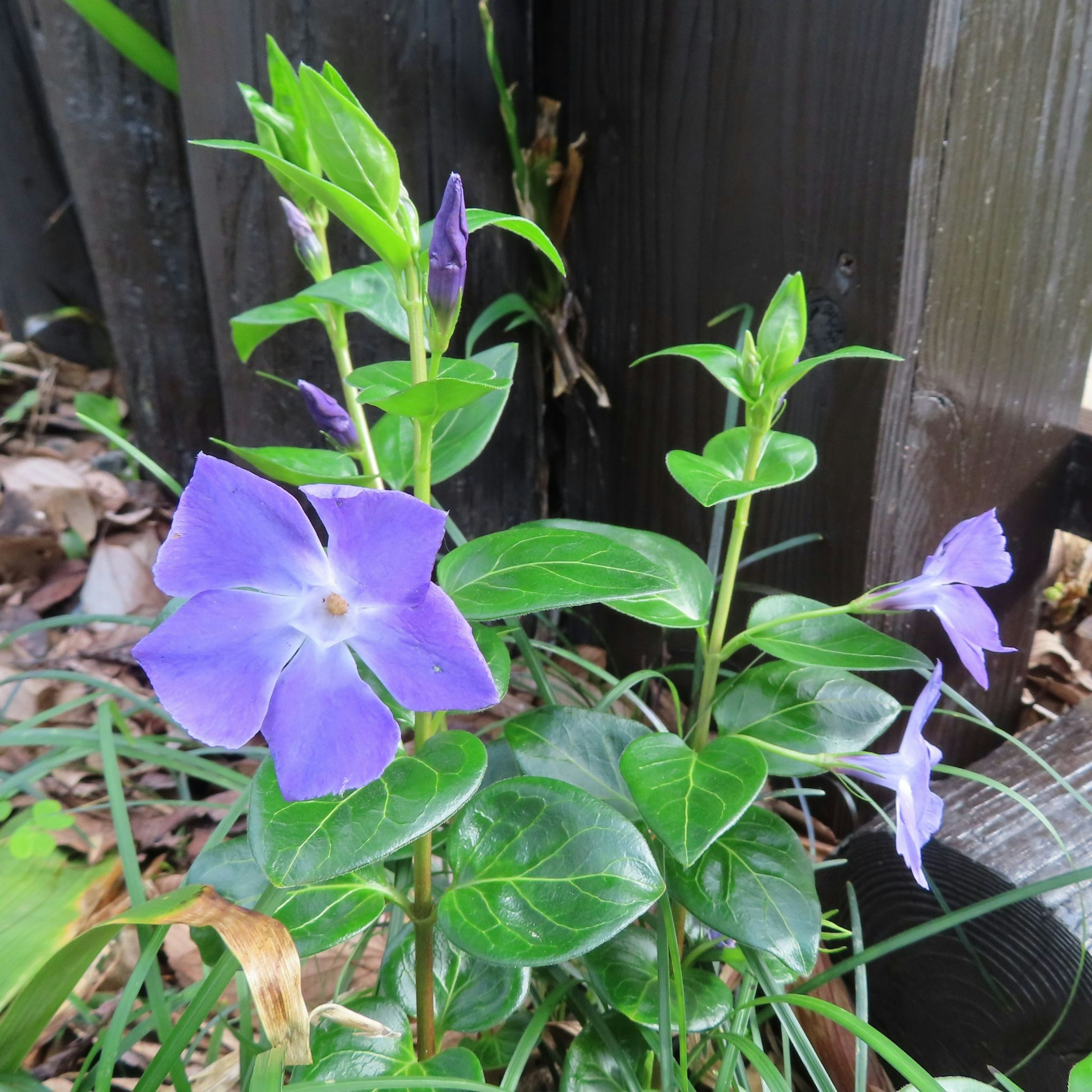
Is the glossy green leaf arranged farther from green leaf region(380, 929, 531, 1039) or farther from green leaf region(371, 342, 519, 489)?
green leaf region(371, 342, 519, 489)

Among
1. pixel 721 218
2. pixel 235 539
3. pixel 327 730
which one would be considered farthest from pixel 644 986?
pixel 721 218

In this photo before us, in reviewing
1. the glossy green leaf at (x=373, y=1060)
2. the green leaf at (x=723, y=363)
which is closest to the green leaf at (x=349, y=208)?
the green leaf at (x=723, y=363)

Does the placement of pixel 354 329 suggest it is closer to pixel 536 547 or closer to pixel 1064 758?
pixel 536 547

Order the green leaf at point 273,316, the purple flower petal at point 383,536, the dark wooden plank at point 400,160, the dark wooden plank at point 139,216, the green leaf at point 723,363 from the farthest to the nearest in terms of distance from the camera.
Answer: the dark wooden plank at point 139,216 < the dark wooden plank at point 400,160 < the green leaf at point 273,316 < the green leaf at point 723,363 < the purple flower petal at point 383,536

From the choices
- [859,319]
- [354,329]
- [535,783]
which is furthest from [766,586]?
[354,329]

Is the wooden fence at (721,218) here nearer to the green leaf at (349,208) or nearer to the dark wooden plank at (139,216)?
the dark wooden plank at (139,216)
